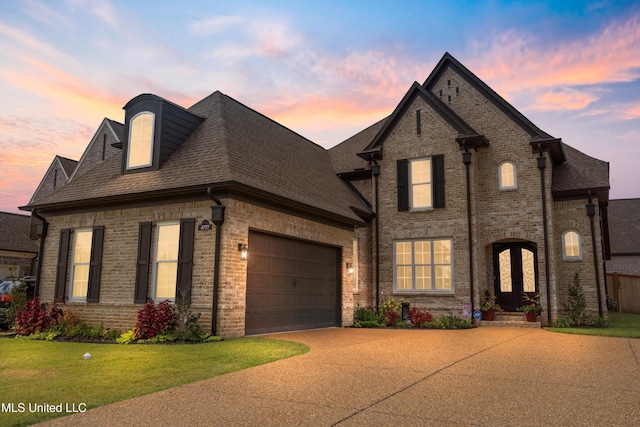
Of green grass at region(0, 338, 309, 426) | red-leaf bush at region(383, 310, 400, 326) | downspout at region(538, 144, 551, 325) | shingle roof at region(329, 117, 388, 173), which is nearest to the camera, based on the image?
green grass at region(0, 338, 309, 426)

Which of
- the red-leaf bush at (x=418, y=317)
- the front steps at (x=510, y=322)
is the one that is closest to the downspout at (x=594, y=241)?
the front steps at (x=510, y=322)

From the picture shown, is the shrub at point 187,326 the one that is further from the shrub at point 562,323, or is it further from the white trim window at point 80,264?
the shrub at point 562,323

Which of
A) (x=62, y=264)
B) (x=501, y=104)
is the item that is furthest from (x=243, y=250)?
(x=501, y=104)

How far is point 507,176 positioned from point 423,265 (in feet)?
14.7

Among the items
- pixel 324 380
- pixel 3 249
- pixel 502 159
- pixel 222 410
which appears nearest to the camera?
pixel 222 410

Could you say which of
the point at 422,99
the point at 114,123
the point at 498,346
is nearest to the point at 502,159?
the point at 422,99

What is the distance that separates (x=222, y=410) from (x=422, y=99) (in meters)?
15.8

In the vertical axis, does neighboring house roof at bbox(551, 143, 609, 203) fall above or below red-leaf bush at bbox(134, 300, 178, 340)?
Result: above

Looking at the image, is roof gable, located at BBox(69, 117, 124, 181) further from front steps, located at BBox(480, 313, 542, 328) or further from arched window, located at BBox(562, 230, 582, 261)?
arched window, located at BBox(562, 230, 582, 261)

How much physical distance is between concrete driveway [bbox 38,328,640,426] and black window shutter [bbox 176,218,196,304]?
374 cm

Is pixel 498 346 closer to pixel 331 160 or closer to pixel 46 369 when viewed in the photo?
pixel 46 369

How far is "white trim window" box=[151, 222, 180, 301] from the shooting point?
12.4 m

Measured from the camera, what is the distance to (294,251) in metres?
14.5

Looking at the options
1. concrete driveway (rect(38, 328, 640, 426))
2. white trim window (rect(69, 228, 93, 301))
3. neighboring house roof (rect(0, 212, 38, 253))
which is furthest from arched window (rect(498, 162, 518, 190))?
neighboring house roof (rect(0, 212, 38, 253))
